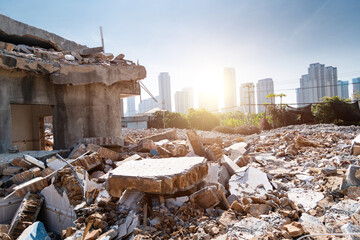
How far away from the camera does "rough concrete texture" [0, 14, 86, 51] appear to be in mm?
6398

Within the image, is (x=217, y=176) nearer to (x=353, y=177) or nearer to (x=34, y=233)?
(x=353, y=177)

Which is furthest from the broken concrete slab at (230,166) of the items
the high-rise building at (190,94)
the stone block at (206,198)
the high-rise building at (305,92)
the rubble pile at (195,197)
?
the high-rise building at (190,94)

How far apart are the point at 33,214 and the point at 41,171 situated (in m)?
1.04

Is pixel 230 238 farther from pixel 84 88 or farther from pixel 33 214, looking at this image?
pixel 84 88

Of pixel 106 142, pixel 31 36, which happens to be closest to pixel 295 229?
pixel 106 142

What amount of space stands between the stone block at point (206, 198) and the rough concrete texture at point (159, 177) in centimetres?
19

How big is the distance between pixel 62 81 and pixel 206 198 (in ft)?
19.0

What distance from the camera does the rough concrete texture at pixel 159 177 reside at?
122 inches

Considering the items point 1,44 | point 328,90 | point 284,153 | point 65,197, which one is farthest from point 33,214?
point 328,90

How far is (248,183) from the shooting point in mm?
3768

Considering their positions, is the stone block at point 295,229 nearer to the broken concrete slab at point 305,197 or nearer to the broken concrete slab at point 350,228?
the broken concrete slab at point 350,228

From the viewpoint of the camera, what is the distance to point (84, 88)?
760cm

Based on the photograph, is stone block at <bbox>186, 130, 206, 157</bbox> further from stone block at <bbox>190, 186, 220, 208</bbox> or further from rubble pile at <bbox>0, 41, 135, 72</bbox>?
rubble pile at <bbox>0, 41, 135, 72</bbox>

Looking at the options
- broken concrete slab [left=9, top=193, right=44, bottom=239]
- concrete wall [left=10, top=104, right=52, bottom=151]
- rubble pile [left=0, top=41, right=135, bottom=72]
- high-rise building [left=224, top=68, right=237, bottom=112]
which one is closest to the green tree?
rubble pile [left=0, top=41, right=135, bottom=72]
